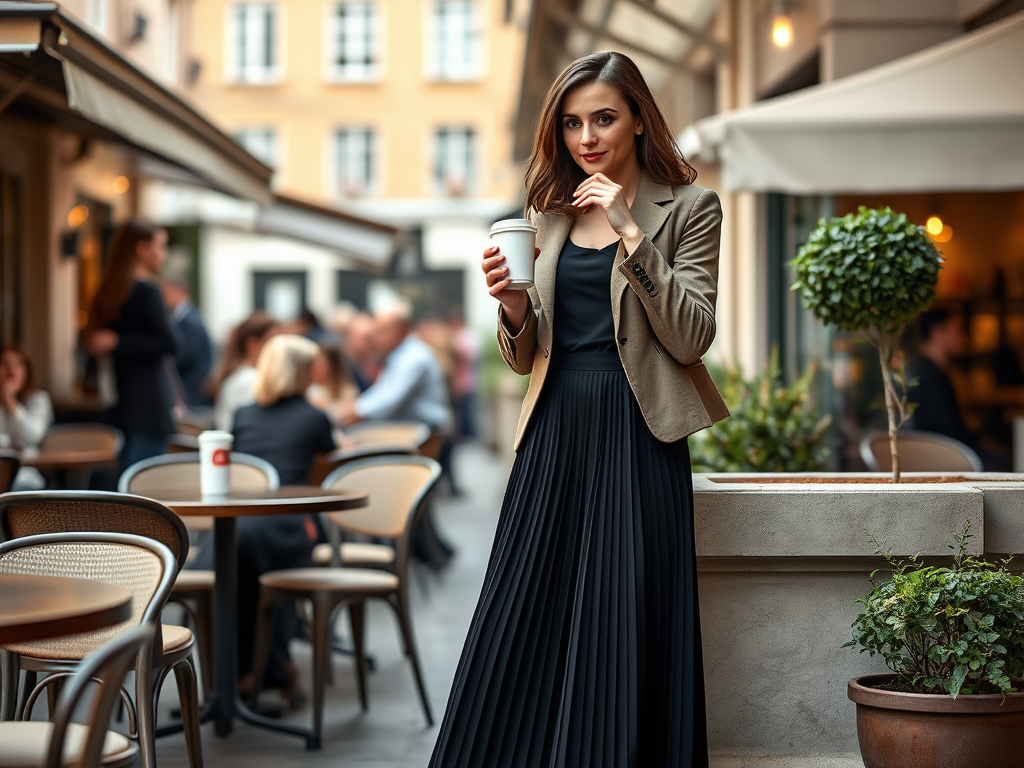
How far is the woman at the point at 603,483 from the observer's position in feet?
10.4

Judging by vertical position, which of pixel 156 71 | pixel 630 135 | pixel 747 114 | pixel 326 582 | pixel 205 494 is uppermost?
pixel 156 71

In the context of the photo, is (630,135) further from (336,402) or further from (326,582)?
(336,402)

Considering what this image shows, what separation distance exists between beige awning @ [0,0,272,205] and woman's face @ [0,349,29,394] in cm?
155

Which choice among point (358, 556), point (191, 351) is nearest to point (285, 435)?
point (358, 556)

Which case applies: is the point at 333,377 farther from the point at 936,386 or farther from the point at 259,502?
the point at 259,502

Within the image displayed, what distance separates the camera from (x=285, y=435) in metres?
5.88

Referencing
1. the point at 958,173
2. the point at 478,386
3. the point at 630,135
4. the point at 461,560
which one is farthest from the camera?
the point at 478,386

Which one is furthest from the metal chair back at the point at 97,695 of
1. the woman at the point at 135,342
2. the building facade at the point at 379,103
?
the building facade at the point at 379,103

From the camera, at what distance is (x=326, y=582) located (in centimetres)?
503

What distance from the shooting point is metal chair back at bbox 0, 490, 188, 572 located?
11.3ft

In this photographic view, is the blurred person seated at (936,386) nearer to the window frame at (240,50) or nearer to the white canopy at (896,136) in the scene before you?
the white canopy at (896,136)

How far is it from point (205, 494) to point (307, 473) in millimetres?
1417

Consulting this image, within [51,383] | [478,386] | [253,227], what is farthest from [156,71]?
[478,386]

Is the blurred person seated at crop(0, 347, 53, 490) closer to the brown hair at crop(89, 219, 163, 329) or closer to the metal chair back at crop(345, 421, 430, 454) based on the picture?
the brown hair at crop(89, 219, 163, 329)
